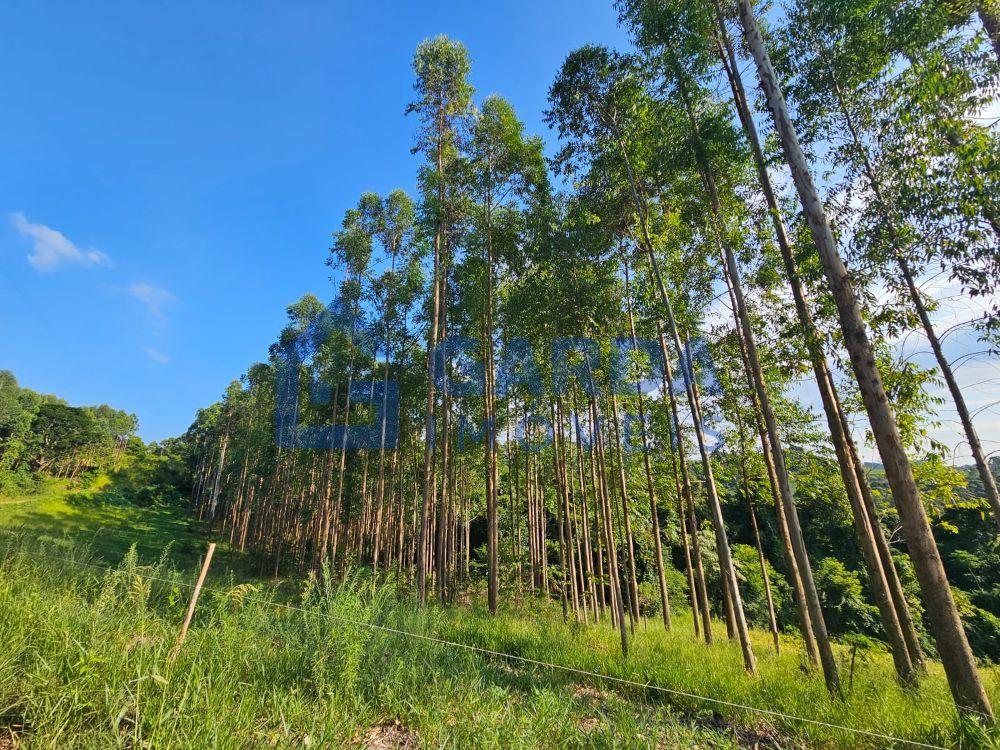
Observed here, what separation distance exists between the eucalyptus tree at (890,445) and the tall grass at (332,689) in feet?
1.53

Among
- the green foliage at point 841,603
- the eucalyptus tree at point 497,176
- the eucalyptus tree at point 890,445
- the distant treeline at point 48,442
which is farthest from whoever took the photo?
the distant treeline at point 48,442

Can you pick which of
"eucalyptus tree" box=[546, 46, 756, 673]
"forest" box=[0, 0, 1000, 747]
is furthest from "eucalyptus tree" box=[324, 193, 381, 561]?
"eucalyptus tree" box=[546, 46, 756, 673]

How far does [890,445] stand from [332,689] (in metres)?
5.36

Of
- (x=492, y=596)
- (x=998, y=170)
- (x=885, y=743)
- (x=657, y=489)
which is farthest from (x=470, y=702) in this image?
(x=657, y=489)

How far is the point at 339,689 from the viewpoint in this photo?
3.23m

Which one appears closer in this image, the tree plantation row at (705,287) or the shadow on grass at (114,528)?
the tree plantation row at (705,287)

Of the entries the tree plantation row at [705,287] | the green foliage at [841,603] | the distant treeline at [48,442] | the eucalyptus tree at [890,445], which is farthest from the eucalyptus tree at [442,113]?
the distant treeline at [48,442]

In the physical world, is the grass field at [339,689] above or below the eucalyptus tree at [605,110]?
below

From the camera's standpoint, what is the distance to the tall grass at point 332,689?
2426mm

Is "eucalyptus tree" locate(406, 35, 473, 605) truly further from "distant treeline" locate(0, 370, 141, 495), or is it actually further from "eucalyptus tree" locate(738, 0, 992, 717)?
"distant treeline" locate(0, 370, 141, 495)

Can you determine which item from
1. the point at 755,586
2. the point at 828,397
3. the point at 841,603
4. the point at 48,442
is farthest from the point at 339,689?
the point at 48,442

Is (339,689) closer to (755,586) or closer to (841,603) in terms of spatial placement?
(755,586)

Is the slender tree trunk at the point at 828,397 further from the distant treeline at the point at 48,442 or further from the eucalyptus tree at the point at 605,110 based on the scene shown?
the distant treeline at the point at 48,442

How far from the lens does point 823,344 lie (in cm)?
525
